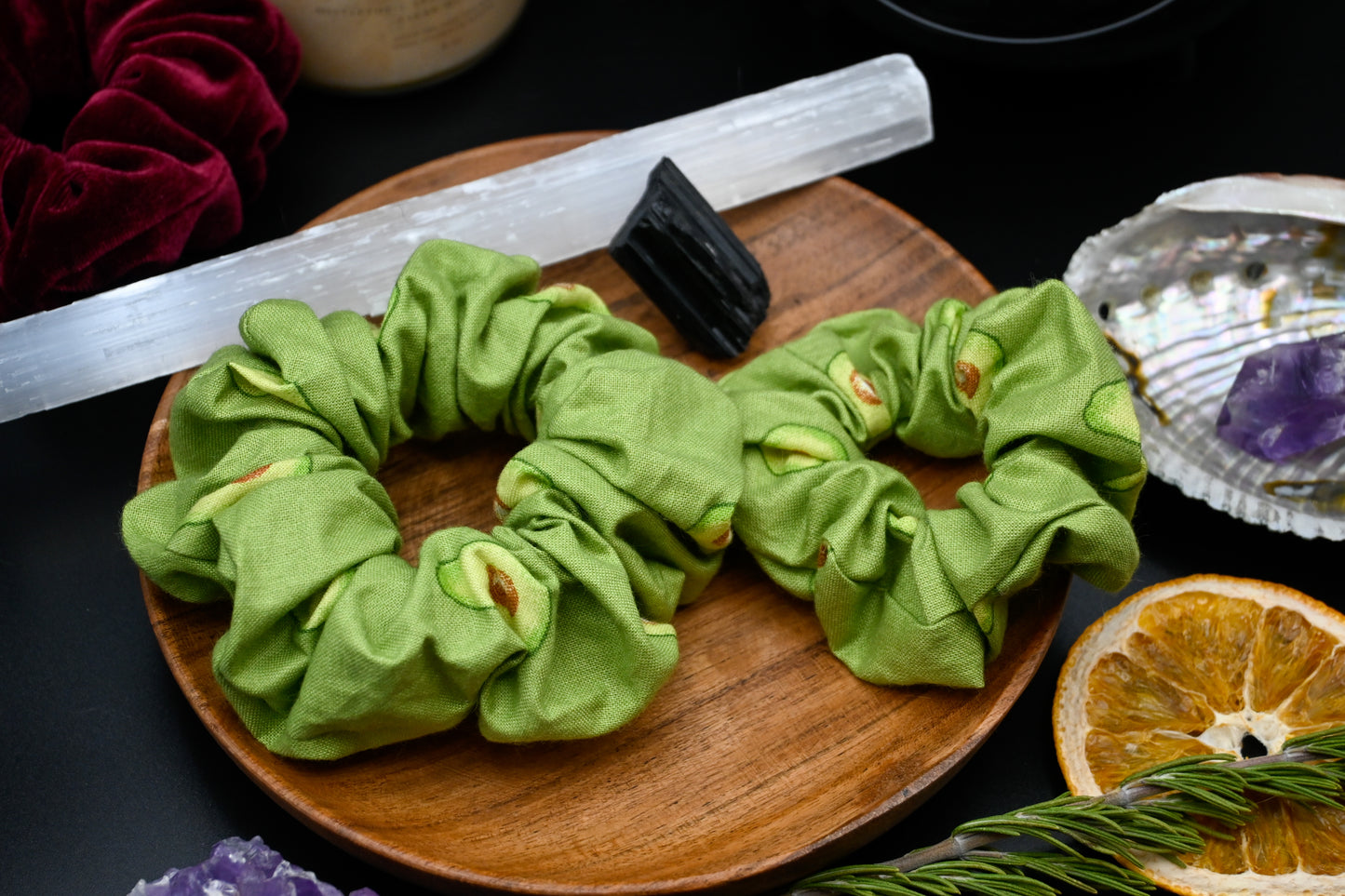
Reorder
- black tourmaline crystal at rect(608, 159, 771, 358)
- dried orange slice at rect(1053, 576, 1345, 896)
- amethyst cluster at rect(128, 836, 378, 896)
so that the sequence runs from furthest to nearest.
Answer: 1. black tourmaline crystal at rect(608, 159, 771, 358)
2. dried orange slice at rect(1053, 576, 1345, 896)
3. amethyst cluster at rect(128, 836, 378, 896)

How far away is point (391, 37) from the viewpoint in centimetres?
111

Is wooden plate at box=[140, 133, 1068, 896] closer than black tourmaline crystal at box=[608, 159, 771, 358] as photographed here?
Yes

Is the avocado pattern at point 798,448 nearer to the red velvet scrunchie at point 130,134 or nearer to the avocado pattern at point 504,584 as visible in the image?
the avocado pattern at point 504,584

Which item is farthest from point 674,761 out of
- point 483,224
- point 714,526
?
point 483,224

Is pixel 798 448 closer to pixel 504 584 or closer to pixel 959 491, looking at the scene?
pixel 959 491

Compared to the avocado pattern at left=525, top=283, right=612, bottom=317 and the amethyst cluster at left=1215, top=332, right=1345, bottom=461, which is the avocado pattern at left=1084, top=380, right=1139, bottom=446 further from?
the avocado pattern at left=525, top=283, right=612, bottom=317

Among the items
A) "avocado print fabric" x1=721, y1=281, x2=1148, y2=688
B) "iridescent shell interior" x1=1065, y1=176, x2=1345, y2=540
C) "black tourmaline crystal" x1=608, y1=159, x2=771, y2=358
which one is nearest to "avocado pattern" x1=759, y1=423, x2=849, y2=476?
"avocado print fabric" x1=721, y1=281, x2=1148, y2=688

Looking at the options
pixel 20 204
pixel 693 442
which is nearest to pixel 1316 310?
pixel 693 442

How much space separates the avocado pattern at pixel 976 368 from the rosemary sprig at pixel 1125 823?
249mm

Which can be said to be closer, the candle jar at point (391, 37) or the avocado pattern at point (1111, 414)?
the avocado pattern at point (1111, 414)

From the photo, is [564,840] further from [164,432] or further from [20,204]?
[20,204]

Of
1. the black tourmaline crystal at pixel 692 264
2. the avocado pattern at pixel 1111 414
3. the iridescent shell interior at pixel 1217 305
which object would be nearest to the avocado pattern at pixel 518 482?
the black tourmaline crystal at pixel 692 264

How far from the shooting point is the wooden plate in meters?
0.81

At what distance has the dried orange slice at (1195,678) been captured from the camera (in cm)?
90
